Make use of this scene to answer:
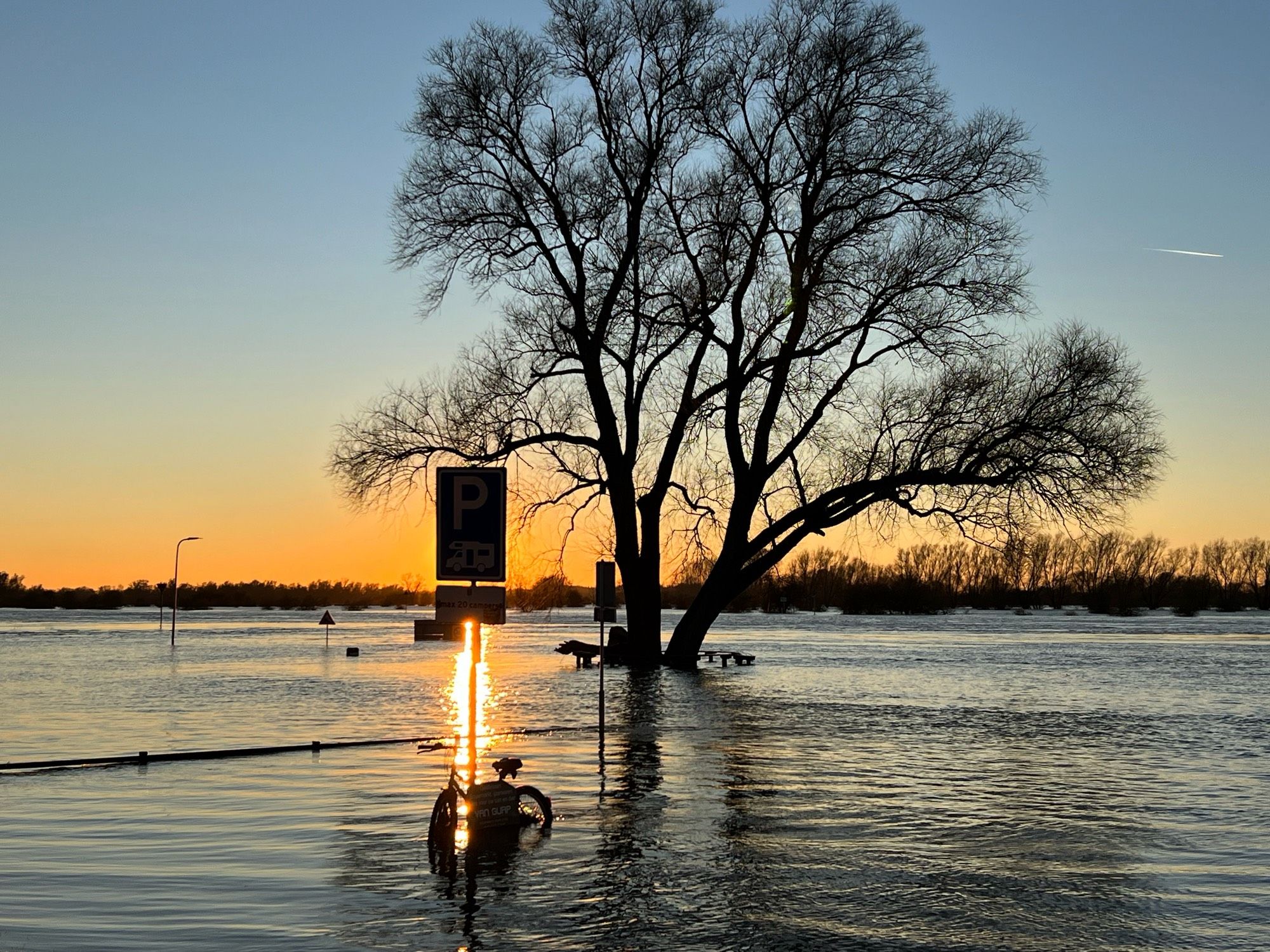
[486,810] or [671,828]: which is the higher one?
[486,810]

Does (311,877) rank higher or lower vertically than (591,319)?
lower

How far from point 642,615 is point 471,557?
33303mm

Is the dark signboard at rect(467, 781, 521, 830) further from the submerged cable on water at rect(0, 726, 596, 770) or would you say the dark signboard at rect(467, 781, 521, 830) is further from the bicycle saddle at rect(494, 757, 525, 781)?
the submerged cable on water at rect(0, 726, 596, 770)

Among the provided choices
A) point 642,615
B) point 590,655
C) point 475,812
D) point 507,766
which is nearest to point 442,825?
point 475,812

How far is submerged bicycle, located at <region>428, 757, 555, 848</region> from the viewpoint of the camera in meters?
11.5

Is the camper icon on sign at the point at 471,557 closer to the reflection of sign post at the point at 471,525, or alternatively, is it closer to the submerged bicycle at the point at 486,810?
the reflection of sign post at the point at 471,525

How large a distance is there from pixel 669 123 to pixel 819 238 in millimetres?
6090

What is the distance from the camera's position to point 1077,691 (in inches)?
1491

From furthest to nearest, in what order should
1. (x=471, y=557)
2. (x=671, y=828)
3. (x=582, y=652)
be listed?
1. (x=582, y=652)
2. (x=671, y=828)
3. (x=471, y=557)

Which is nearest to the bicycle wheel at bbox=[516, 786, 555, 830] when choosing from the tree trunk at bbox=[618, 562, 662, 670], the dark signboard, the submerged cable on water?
the dark signboard

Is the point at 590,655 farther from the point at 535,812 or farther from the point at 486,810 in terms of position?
the point at 486,810

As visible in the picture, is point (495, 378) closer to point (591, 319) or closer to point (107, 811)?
point (591, 319)

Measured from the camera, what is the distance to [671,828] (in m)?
13.1

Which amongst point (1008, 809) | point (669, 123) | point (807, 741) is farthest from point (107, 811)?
point (669, 123)
